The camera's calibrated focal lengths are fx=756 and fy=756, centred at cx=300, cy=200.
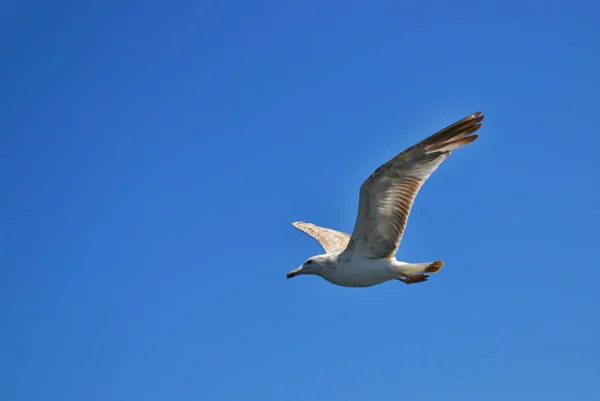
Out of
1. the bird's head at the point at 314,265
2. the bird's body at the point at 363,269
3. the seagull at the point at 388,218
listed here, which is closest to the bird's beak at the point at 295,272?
the bird's head at the point at 314,265

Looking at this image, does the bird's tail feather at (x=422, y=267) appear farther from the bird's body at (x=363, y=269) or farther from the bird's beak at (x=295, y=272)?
the bird's beak at (x=295, y=272)

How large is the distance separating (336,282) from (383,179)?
9.43 ft

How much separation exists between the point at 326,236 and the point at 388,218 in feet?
17.8

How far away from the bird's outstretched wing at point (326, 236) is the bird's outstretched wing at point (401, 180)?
132 inches

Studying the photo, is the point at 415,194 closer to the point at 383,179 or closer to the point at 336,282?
the point at 383,179

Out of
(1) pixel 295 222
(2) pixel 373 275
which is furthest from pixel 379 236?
(1) pixel 295 222

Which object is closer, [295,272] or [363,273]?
[363,273]

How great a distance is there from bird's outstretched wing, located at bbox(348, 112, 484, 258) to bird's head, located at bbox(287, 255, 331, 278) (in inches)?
44.8

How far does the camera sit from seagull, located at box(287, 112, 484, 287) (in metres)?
15.9

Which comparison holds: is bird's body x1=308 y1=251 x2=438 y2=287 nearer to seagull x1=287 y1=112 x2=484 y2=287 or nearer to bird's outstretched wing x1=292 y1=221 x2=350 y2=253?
seagull x1=287 y1=112 x2=484 y2=287

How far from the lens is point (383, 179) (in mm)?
15867

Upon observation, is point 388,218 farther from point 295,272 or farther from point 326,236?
point 326,236

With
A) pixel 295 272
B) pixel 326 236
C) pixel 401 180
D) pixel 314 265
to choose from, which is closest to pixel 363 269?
pixel 314 265

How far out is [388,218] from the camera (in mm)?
16391
